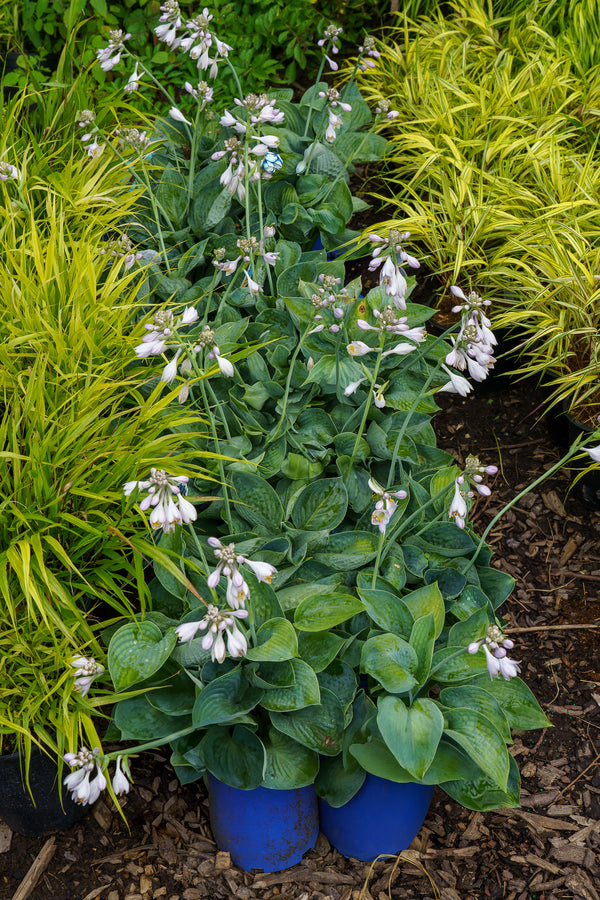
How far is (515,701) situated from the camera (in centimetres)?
177

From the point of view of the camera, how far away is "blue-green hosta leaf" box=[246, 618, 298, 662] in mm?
1631

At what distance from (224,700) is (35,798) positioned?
0.57 metres

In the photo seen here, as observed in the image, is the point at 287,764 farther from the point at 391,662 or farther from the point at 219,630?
the point at 219,630

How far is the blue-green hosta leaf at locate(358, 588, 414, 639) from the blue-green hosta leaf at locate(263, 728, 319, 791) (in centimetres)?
34

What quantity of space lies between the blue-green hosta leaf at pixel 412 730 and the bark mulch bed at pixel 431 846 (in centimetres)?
54

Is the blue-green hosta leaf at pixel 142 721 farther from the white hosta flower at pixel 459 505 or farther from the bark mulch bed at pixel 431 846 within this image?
the white hosta flower at pixel 459 505

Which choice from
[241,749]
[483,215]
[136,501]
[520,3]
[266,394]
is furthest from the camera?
[520,3]

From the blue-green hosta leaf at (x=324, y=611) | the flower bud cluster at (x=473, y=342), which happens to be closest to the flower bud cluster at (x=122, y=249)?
the flower bud cluster at (x=473, y=342)

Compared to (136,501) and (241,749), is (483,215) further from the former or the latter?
(241,749)

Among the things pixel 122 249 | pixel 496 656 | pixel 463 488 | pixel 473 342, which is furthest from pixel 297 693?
pixel 122 249

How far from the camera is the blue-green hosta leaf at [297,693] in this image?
5.40 ft

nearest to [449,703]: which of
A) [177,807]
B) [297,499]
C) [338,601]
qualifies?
[338,601]

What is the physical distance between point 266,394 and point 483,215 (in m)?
1.23

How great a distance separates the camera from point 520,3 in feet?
12.9
